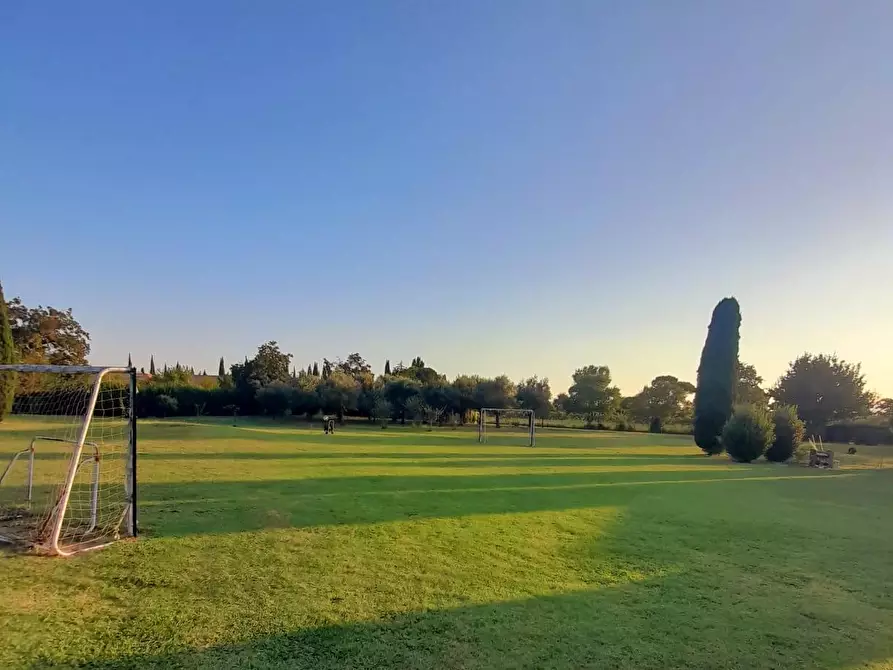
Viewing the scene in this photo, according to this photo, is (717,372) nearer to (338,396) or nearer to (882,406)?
(338,396)

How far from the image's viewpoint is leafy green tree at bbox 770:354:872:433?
142ft

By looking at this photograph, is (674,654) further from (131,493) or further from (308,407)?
(308,407)

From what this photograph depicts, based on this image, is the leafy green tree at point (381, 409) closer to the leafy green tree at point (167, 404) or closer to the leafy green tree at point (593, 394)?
the leafy green tree at point (167, 404)

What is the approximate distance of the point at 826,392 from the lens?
143 feet

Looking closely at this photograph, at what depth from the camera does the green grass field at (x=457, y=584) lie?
374 centimetres

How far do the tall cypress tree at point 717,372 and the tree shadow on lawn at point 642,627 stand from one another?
19511 mm

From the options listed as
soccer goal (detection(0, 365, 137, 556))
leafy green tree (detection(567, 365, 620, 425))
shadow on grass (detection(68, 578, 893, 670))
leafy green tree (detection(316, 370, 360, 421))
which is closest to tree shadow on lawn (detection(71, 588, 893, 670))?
shadow on grass (detection(68, 578, 893, 670))

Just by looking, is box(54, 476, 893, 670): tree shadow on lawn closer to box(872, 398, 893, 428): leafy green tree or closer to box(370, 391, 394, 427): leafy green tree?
box(370, 391, 394, 427): leafy green tree

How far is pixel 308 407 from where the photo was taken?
131ft

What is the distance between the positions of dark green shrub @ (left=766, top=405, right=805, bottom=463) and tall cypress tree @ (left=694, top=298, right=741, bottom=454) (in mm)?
3846

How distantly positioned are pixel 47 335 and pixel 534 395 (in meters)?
35.4

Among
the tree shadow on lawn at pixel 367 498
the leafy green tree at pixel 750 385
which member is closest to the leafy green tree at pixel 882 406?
the leafy green tree at pixel 750 385

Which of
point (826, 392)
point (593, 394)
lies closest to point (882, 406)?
point (826, 392)

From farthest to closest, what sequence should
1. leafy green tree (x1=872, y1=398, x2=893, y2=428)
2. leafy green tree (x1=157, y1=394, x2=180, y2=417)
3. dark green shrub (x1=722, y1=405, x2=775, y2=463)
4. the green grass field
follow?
leafy green tree (x1=872, y1=398, x2=893, y2=428)
leafy green tree (x1=157, y1=394, x2=180, y2=417)
dark green shrub (x1=722, y1=405, x2=775, y2=463)
the green grass field
